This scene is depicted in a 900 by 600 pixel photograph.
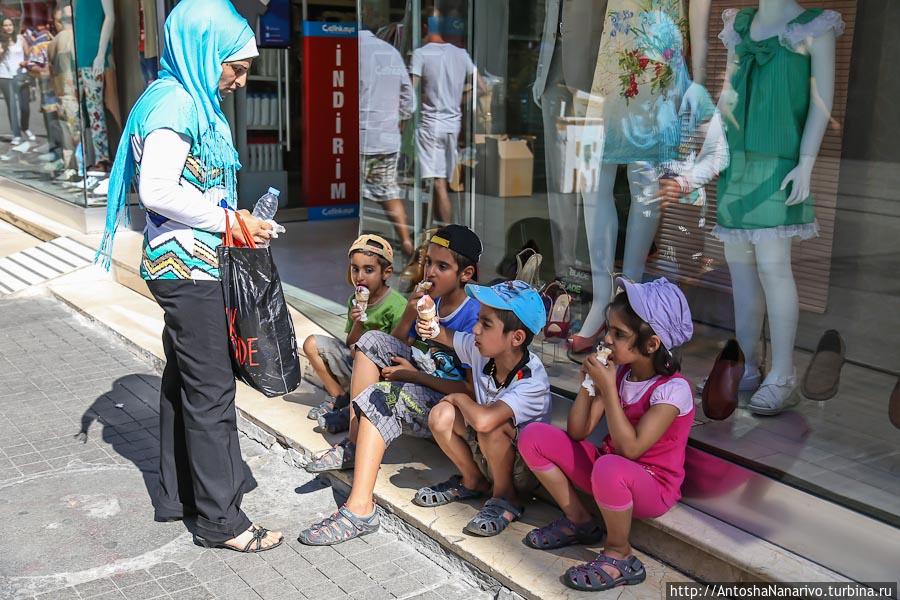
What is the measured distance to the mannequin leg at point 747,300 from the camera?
11.4 feet

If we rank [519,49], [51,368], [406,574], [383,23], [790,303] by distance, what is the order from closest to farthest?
1. [406,574]
2. [790,303]
3. [519,49]
4. [383,23]
5. [51,368]

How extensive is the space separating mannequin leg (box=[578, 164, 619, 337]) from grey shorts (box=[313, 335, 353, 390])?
1068 mm

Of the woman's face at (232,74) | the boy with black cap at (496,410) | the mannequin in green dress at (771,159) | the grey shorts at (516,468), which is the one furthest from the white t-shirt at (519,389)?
the woman's face at (232,74)

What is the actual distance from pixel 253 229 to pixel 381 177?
83.6 inches

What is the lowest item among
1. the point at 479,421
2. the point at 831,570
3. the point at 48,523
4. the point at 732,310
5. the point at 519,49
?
the point at 48,523

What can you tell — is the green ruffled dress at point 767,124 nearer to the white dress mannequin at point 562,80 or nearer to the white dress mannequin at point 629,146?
the white dress mannequin at point 629,146

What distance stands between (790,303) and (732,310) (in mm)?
224

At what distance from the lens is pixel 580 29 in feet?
14.3

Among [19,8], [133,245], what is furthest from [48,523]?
[19,8]

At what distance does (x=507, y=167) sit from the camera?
193 inches

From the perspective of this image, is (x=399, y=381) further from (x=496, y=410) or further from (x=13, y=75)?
(x=13, y=75)

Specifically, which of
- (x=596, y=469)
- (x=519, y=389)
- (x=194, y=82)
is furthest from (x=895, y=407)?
(x=194, y=82)

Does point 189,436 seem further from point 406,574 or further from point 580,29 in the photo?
point 580,29

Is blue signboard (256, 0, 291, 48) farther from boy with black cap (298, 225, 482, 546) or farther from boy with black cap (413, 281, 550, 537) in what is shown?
boy with black cap (413, 281, 550, 537)
